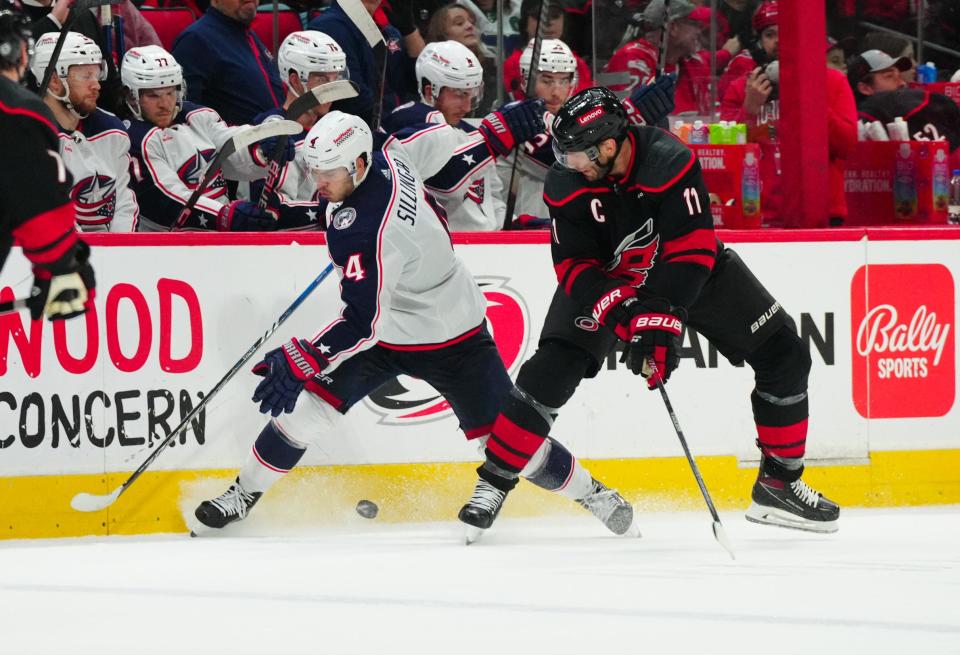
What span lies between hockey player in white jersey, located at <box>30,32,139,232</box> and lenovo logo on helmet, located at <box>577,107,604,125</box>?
1714mm

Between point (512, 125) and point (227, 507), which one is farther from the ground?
point (512, 125)

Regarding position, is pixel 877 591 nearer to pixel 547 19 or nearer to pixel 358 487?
pixel 358 487

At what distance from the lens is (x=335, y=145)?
157 inches

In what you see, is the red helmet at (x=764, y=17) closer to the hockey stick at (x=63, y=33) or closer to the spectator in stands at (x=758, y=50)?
the spectator in stands at (x=758, y=50)

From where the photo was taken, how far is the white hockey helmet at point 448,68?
197 inches

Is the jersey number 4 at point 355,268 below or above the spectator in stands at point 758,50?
below

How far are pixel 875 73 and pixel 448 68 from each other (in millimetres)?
2152

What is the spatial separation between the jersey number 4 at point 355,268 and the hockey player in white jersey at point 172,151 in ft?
2.89

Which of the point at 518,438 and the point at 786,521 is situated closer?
the point at 518,438

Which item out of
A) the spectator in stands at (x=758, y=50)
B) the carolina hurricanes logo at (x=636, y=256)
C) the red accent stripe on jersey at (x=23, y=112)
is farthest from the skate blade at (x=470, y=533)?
the spectator in stands at (x=758, y=50)

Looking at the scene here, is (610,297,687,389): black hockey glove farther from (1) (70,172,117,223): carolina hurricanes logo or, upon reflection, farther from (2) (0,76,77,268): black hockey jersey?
(1) (70,172,117,223): carolina hurricanes logo

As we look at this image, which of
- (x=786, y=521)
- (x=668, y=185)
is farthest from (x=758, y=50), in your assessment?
(x=786, y=521)

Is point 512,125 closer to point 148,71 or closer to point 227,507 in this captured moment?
point 148,71

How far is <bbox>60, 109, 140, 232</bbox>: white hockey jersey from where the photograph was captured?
15.3ft
